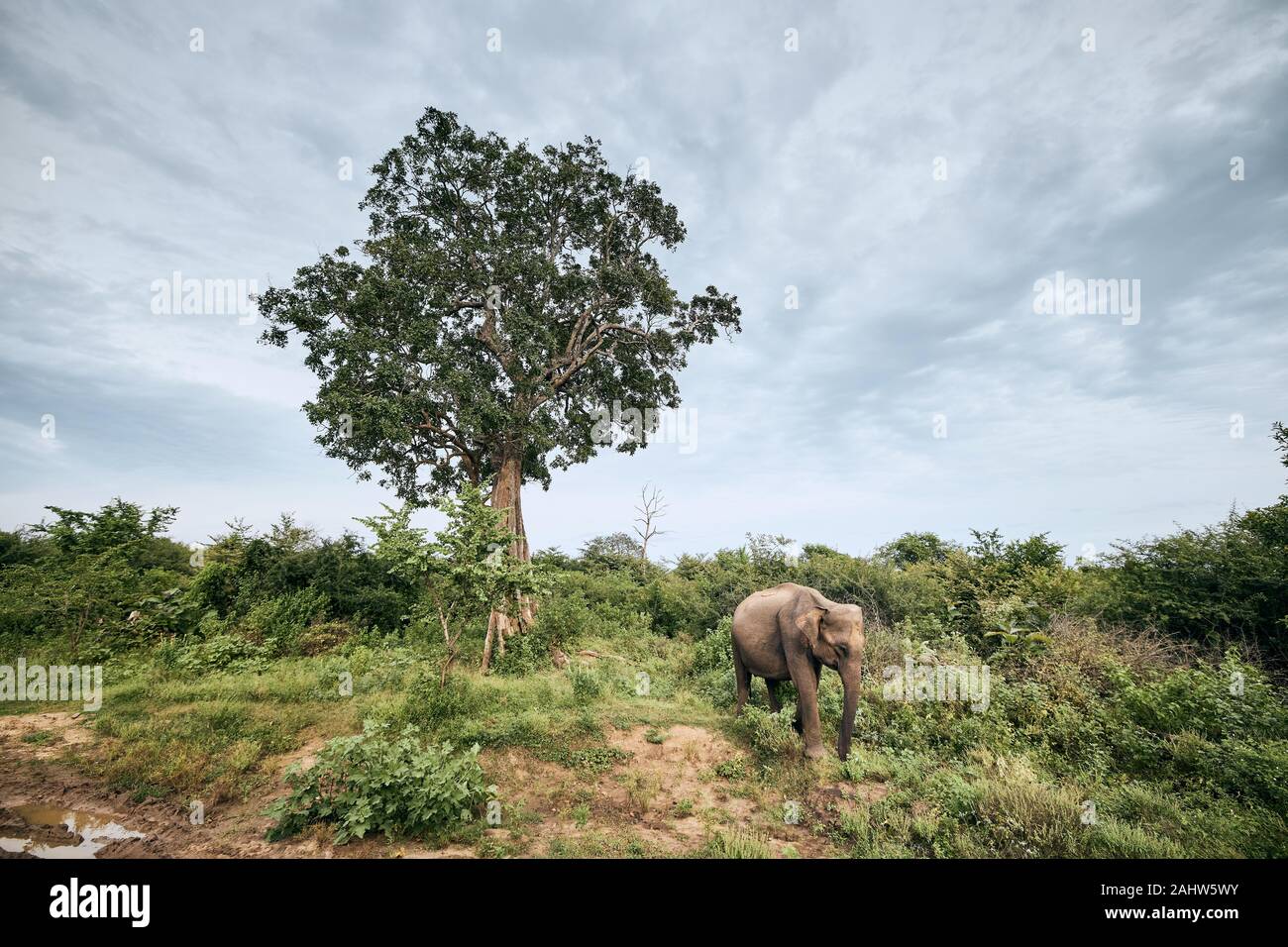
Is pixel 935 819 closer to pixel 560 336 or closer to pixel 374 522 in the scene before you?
pixel 374 522

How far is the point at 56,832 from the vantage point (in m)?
5.64

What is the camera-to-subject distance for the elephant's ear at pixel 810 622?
7.80 m

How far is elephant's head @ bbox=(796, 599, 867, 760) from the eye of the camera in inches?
291

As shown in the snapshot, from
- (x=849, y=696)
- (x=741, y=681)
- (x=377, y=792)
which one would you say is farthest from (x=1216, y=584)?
(x=377, y=792)

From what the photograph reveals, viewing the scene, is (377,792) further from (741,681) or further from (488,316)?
(488,316)

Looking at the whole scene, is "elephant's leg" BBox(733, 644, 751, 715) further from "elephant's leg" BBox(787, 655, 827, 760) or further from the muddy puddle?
the muddy puddle

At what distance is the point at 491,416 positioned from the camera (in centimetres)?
1440

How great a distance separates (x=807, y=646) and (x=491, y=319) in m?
14.6

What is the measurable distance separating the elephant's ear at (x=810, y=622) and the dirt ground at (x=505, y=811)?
2024 millimetres

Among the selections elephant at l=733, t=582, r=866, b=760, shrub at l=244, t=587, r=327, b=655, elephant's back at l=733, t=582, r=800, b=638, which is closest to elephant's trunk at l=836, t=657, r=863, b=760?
elephant at l=733, t=582, r=866, b=760

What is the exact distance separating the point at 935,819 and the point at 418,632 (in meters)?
14.3

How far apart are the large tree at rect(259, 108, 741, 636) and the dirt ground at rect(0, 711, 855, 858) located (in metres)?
8.39

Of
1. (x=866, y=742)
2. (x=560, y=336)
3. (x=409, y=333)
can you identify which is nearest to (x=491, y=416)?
(x=409, y=333)

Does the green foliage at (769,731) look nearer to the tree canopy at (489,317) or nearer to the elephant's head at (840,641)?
the elephant's head at (840,641)
